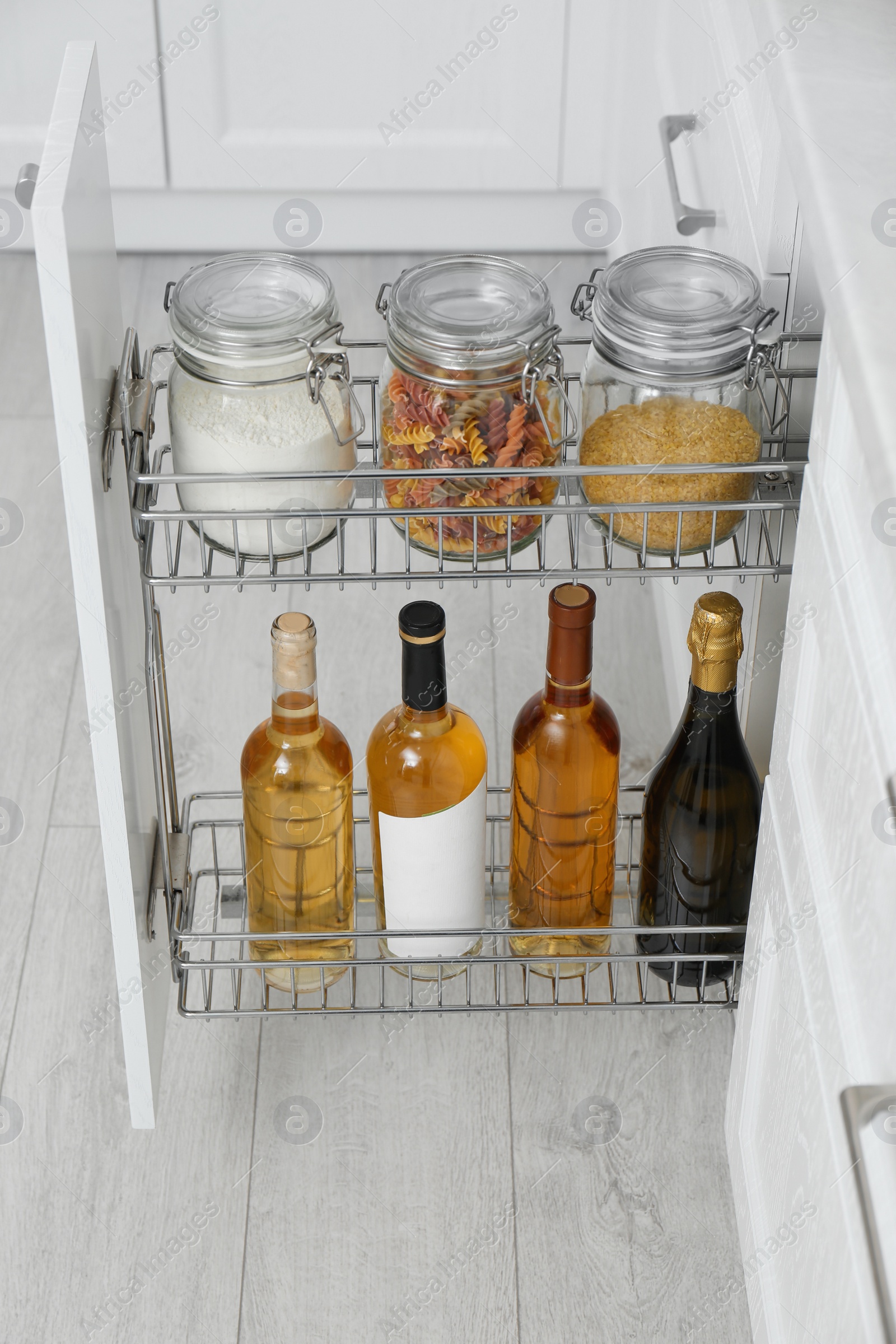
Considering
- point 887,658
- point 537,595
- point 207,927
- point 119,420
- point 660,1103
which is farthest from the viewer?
point 537,595

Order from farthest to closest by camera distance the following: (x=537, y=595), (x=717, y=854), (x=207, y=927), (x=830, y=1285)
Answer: (x=537, y=595)
(x=207, y=927)
(x=717, y=854)
(x=830, y=1285)

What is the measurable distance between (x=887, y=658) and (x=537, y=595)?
1.07 m

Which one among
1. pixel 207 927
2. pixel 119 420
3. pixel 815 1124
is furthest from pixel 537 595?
pixel 815 1124

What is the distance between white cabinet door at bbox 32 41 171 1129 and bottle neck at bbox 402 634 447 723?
18 cm

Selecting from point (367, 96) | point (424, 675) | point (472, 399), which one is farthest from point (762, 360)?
point (367, 96)

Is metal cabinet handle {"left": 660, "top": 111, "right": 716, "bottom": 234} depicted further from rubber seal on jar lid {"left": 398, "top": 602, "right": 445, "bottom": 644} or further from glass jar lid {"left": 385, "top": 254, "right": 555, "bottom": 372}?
rubber seal on jar lid {"left": 398, "top": 602, "right": 445, "bottom": 644}

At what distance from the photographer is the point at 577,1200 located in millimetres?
1075

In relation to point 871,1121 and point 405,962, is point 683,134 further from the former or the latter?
point 871,1121

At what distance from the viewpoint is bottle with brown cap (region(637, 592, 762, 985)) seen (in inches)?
39.2

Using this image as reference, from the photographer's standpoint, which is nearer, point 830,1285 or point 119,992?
point 830,1285

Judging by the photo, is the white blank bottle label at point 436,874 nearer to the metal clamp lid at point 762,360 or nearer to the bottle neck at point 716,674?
the bottle neck at point 716,674

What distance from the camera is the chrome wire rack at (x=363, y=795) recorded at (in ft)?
2.71

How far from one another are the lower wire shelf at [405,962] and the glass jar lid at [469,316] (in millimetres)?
418

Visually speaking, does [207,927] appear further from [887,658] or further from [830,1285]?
[887,658]
